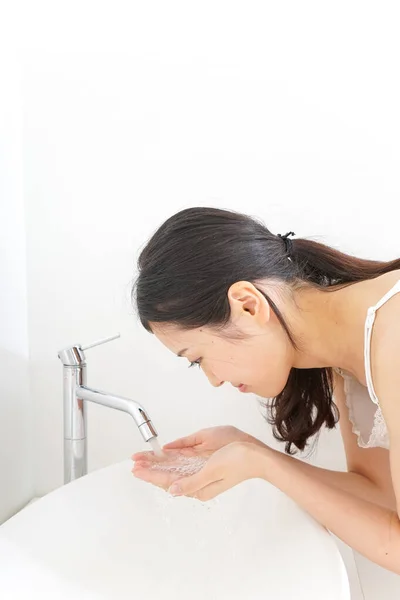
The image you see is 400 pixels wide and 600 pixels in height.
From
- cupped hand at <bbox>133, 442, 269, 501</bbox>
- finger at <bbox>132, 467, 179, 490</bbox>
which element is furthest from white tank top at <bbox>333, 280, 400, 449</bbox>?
finger at <bbox>132, 467, 179, 490</bbox>

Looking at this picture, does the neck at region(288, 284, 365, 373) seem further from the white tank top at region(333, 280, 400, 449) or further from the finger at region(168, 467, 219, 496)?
the finger at region(168, 467, 219, 496)

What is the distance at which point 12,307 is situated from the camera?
5.41 feet

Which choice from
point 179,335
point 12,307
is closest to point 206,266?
point 179,335

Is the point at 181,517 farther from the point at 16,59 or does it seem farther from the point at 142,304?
the point at 16,59

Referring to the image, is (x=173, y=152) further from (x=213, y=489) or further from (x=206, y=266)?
(x=213, y=489)

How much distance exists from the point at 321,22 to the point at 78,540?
1.13 meters

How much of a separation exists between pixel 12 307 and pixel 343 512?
0.90m

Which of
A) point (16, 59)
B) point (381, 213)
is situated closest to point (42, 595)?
point (381, 213)

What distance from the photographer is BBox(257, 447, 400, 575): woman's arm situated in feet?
3.54

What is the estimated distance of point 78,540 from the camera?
1224 millimetres

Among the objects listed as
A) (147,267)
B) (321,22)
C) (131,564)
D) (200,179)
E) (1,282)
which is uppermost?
(321,22)

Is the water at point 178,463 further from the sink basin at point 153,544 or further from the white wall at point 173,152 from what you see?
the white wall at point 173,152

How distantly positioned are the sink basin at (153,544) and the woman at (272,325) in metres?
0.07

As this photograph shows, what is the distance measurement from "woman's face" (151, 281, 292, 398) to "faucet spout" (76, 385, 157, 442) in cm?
13
